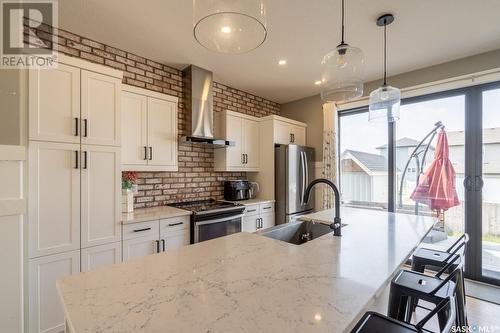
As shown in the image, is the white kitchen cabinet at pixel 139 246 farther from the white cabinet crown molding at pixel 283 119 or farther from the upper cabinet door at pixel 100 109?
the white cabinet crown molding at pixel 283 119

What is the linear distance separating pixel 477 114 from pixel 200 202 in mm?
3583

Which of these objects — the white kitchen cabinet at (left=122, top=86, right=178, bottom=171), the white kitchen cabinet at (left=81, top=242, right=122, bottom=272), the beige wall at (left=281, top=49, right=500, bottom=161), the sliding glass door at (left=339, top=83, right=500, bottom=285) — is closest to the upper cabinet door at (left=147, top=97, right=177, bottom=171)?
the white kitchen cabinet at (left=122, top=86, right=178, bottom=171)

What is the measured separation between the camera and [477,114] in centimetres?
279

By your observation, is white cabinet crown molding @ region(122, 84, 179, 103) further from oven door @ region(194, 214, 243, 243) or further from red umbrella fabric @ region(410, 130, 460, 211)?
red umbrella fabric @ region(410, 130, 460, 211)

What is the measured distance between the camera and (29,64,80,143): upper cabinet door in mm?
1766

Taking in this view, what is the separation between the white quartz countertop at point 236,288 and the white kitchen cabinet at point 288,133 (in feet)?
8.39

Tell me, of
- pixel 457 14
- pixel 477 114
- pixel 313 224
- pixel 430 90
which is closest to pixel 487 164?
pixel 477 114

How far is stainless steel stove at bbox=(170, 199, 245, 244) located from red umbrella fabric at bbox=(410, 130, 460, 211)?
2.46 meters

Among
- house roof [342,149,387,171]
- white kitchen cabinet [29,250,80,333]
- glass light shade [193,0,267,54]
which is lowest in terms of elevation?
white kitchen cabinet [29,250,80,333]

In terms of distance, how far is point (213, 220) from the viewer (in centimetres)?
274

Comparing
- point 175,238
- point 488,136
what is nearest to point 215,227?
point 175,238

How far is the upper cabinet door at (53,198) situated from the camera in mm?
1742

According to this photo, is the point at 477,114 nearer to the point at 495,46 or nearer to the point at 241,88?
the point at 495,46

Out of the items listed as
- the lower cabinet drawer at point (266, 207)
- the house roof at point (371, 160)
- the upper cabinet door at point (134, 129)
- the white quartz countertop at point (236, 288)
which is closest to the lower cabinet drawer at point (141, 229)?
the upper cabinet door at point (134, 129)
